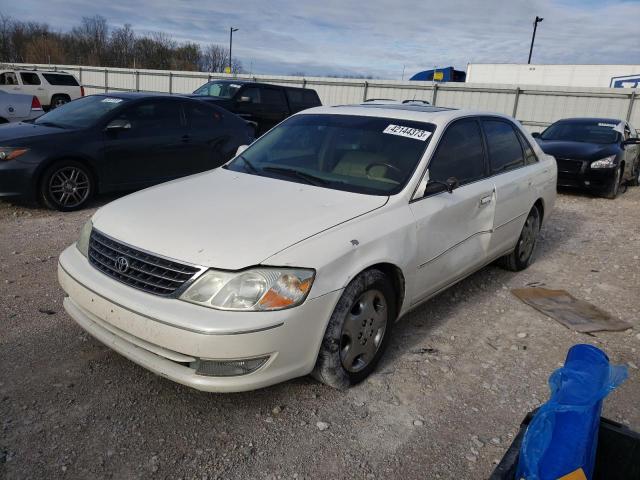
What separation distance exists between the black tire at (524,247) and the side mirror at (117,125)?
16.5 feet

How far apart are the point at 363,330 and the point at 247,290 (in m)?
0.84

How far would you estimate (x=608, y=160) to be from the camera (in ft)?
31.7

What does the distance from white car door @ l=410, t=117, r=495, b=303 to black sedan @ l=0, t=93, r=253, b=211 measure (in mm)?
4624

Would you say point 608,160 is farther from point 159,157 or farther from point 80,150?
point 80,150

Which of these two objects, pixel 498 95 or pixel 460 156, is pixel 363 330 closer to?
pixel 460 156

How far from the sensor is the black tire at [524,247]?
514 centimetres

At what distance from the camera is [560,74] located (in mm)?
29391

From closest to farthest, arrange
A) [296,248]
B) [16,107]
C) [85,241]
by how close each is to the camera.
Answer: [296,248] < [85,241] < [16,107]

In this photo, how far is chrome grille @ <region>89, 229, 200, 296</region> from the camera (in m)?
2.52

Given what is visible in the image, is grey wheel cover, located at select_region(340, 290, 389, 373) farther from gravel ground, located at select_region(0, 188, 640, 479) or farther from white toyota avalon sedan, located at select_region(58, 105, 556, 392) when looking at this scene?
gravel ground, located at select_region(0, 188, 640, 479)

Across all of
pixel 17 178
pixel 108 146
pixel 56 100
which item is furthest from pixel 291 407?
pixel 56 100

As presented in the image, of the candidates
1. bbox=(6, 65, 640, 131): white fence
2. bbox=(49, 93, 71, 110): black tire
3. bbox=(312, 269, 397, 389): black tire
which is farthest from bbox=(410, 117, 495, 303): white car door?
bbox=(49, 93, 71, 110): black tire

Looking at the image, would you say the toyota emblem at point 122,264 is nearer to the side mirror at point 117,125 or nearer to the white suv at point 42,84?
the side mirror at point 117,125

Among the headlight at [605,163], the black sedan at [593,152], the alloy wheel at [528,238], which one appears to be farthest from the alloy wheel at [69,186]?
the headlight at [605,163]
